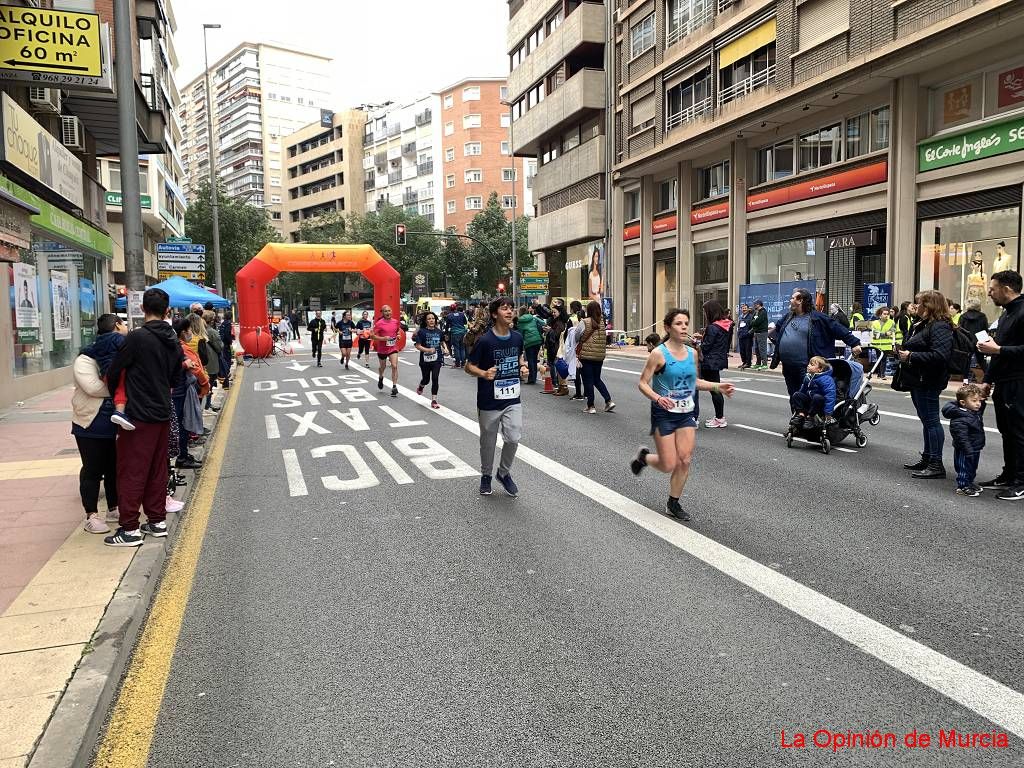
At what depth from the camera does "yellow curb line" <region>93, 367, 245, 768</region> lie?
3.23m

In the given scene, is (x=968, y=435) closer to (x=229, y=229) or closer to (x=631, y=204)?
(x=631, y=204)

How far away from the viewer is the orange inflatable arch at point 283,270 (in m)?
29.0

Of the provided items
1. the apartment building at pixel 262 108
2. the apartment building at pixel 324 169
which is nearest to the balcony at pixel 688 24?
the apartment building at pixel 324 169

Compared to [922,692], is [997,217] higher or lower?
higher

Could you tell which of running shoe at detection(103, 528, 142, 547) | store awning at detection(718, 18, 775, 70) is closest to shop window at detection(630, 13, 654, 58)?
store awning at detection(718, 18, 775, 70)

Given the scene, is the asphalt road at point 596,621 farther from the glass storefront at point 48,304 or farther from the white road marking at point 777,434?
the glass storefront at point 48,304

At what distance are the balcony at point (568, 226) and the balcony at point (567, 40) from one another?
7411mm

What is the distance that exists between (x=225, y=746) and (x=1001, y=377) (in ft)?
21.6

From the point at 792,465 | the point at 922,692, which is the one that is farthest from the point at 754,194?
the point at 922,692

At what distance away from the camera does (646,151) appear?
33156 millimetres

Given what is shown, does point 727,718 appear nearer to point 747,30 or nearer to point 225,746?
→ point 225,746

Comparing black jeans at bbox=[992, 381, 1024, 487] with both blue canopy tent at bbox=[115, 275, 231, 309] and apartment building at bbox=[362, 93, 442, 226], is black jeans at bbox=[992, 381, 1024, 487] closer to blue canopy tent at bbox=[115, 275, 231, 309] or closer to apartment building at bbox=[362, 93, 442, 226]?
blue canopy tent at bbox=[115, 275, 231, 309]

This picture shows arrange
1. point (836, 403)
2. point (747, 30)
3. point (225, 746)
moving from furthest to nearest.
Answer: point (747, 30), point (836, 403), point (225, 746)

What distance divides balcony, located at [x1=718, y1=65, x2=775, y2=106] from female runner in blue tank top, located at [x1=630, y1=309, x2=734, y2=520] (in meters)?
22.1
